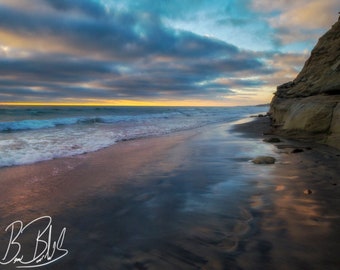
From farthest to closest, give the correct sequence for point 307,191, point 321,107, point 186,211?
1. point 321,107
2. point 307,191
3. point 186,211

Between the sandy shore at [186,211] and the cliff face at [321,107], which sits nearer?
the sandy shore at [186,211]

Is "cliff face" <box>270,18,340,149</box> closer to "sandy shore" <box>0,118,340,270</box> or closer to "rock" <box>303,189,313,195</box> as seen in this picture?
"sandy shore" <box>0,118,340,270</box>

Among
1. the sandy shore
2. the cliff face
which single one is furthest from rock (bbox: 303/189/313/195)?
the cliff face

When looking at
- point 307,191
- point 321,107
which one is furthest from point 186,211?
point 321,107

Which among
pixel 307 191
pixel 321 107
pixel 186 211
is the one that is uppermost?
pixel 321 107

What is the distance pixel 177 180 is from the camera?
4957 mm

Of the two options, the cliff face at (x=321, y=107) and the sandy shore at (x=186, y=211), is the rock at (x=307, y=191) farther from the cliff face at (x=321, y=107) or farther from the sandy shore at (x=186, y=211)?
the cliff face at (x=321, y=107)

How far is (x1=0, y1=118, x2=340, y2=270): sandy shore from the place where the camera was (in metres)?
2.30

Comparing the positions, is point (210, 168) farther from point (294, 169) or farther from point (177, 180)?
point (294, 169)

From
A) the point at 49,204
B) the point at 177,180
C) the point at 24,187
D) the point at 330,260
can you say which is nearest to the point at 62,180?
the point at 24,187

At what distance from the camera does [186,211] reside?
338cm

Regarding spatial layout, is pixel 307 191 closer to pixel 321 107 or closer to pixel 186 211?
pixel 186 211

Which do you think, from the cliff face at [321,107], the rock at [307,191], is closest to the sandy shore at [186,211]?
the rock at [307,191]

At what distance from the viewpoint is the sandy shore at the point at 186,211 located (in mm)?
2305
